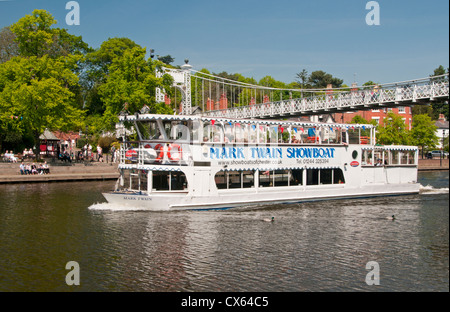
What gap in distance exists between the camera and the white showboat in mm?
29297

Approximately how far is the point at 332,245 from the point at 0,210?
2052 centimetres

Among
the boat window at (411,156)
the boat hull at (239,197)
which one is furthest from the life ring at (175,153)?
the boat window at (411,156)

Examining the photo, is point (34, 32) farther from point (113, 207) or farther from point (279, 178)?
point (279, 178)

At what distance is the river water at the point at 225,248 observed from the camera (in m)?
16.9

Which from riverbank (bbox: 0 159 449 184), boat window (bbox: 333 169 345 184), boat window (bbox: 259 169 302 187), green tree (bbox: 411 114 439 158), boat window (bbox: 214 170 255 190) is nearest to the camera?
boat window (bbox: 214 170 255 190)

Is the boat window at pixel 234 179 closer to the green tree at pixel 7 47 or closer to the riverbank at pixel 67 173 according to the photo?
the riverbank at pixel 67 173

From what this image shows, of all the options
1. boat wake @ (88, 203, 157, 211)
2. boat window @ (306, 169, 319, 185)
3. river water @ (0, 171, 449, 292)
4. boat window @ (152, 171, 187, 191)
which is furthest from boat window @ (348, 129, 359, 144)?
boat wake @ (88, 203, 157, 211)

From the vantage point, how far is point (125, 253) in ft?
66.7

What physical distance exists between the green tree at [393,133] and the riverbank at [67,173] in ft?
148

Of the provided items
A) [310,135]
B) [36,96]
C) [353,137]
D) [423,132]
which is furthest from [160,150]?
[423,132]

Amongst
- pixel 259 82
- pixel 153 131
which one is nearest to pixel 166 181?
pixel 153 131

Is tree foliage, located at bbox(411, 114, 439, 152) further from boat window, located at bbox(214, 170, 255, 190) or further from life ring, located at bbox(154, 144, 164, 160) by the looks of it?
life ring, located at bbox(154, 144, 164, 160)

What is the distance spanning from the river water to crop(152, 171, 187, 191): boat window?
5.92ft
